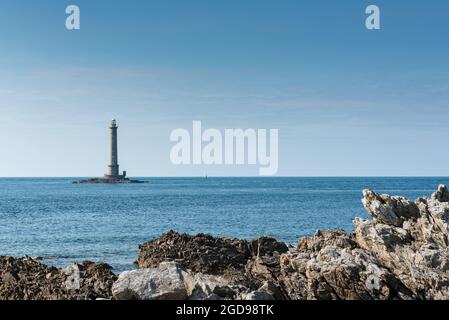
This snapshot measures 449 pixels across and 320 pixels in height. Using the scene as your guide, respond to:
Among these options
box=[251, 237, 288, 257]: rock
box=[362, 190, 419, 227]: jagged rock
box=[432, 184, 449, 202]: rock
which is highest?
box=[432, 184, 449, 202]: rock

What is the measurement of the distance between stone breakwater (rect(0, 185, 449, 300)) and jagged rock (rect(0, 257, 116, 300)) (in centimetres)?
4

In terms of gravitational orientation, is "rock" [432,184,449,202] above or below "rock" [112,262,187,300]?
above

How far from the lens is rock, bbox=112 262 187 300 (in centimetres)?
1802

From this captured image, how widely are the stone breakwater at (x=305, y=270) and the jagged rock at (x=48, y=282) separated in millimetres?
36

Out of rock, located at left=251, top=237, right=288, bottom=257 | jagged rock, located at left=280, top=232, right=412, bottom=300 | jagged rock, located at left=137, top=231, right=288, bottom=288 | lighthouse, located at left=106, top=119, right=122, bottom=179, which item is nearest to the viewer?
jagged rock, located at left=280, top=232, right=412, bottom=300

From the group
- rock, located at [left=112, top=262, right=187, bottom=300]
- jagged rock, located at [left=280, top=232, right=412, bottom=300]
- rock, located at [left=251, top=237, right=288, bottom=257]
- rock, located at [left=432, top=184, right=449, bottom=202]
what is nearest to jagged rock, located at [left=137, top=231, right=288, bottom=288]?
rock, located at [left=251, top=237, right=288, bottom=257]

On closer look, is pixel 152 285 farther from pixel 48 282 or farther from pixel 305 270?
pixel 48 282

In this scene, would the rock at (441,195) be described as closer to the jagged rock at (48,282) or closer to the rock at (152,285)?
the rock at (152,285)

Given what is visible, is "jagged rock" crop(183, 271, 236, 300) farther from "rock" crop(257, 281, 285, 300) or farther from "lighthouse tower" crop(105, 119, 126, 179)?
"lighthouse tower" crop(105, 119, 126, 179)

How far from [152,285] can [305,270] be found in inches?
231

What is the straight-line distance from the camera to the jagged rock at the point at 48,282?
Answer: 20.3 metres

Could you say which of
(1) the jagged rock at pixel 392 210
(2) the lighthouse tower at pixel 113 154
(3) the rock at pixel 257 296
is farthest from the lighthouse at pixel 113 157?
(3) the rock at pixel 257 296
